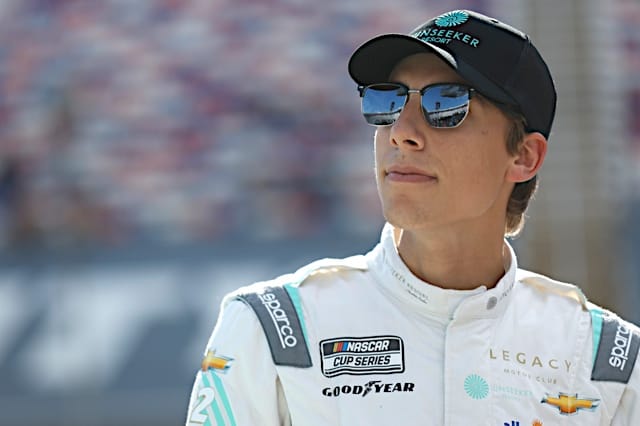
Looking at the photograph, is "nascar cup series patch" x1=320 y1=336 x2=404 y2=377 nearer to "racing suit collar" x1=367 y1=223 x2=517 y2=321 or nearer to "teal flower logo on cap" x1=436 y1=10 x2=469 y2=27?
"racing suit collar" x1=367 y1=223 x2=517 y2=321

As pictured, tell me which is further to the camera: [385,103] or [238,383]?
[385,103]

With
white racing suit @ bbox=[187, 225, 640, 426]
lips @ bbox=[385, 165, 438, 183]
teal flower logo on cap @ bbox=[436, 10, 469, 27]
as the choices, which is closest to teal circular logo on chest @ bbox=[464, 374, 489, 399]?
white racing suit @ bbox=[187, 225, 640, 426]

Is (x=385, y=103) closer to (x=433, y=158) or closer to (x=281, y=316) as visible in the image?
(x=433, y=158)

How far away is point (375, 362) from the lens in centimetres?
196

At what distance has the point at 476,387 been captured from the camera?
6.46 feet

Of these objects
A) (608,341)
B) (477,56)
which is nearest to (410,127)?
(477,56)

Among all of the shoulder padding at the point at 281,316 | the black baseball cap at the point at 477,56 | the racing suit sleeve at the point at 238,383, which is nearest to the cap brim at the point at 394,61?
the black baseball cap at the point at 477,56

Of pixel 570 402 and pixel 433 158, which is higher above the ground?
pixel 433 158

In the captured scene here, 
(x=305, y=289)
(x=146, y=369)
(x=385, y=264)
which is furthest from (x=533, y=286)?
(x=146, y=369)

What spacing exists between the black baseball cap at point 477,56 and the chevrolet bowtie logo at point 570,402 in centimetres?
47

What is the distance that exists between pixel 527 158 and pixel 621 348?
0.37m

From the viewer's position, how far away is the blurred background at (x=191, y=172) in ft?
17.3

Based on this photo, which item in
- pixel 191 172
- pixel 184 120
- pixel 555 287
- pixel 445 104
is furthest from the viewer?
pixel 184 120

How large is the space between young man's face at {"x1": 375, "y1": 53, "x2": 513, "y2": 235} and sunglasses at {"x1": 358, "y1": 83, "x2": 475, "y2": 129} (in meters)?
0.01
